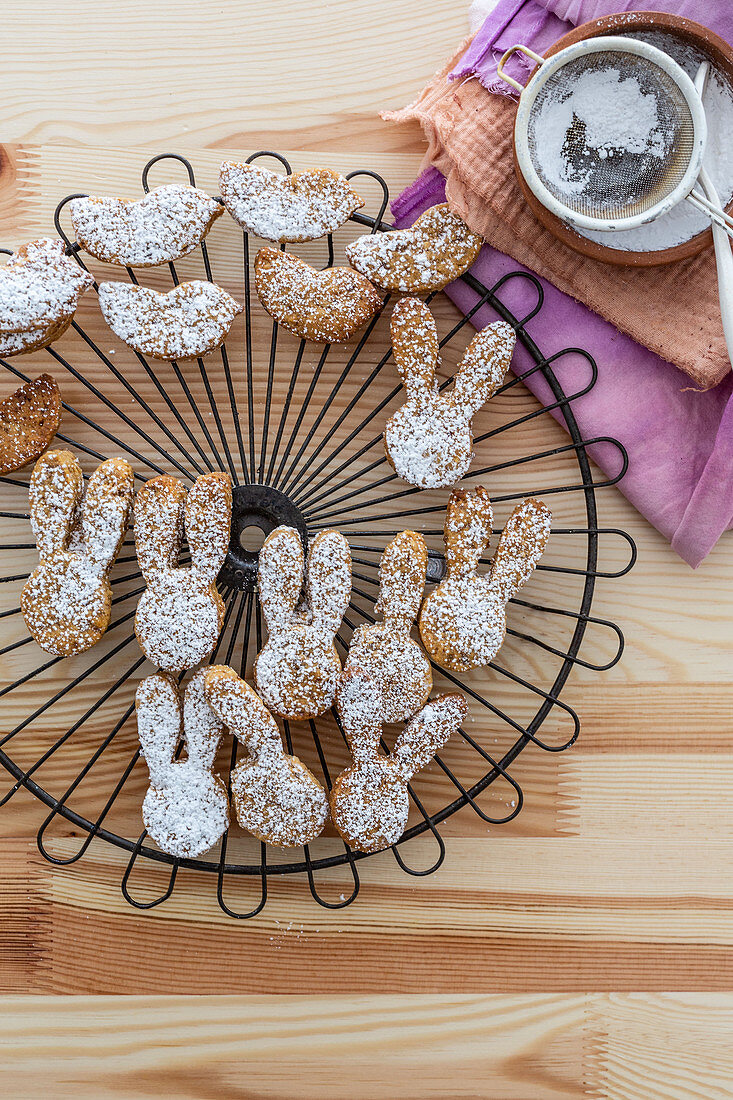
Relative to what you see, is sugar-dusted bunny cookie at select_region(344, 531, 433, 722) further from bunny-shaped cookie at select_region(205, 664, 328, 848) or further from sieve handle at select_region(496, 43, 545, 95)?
sieve handle at select_region(496, 43, 545, 95)

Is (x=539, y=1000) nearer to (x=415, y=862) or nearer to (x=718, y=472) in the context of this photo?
(x=415, y=862)

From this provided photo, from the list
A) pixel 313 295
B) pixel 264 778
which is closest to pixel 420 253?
pixel 313 295

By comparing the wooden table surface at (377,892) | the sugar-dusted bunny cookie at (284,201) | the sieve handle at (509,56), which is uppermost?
the sieve handle at (509,56)

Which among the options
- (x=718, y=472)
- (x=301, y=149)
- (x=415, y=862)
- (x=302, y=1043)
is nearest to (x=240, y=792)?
(x=415, y=862)

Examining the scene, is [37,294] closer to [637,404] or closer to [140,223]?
[140,223]

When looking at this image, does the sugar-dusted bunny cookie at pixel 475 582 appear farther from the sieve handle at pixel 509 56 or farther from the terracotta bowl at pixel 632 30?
the sieve handle at pixel 509 56

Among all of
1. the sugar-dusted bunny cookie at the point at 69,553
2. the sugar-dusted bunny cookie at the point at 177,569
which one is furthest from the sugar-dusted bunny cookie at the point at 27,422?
the sugar-dusted bunny cookie at the point at 177,569

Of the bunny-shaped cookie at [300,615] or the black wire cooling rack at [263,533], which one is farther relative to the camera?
the black wire cooling rack at [263,533]
